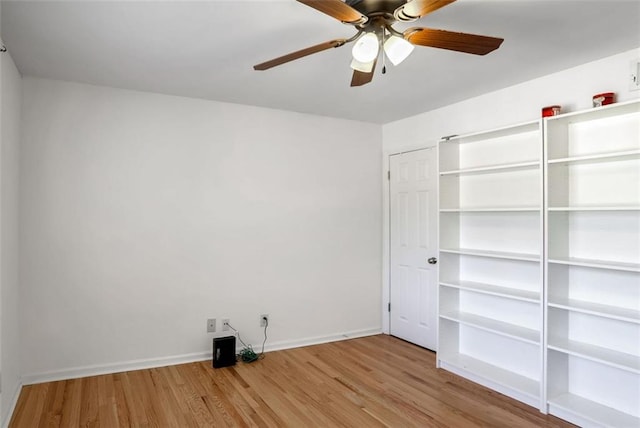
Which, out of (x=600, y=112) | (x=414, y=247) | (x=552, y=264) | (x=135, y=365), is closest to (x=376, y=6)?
(x=600, y=112)

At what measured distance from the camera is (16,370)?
298 cm

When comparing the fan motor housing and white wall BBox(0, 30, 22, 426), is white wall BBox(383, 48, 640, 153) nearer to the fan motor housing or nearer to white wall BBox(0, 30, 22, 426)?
the fan motor housing

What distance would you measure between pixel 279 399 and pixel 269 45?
8.23ft

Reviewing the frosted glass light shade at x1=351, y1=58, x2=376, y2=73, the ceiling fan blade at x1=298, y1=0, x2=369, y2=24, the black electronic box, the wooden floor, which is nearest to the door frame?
the wooden floor

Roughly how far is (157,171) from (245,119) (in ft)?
3.27

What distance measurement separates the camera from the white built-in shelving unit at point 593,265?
102 inches

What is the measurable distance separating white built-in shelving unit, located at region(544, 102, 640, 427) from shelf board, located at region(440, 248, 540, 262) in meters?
0.16

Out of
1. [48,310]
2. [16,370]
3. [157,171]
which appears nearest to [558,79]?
[157,171]

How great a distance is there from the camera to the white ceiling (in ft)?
7.04

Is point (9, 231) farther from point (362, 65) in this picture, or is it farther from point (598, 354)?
point (598, 354)

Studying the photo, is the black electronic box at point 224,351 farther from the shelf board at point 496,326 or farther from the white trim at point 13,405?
the shelf board at point 496,326

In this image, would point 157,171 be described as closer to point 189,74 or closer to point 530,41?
point 189,74

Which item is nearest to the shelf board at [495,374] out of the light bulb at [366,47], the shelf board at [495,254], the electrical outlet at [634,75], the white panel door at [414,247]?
the white panel door at [414,247]

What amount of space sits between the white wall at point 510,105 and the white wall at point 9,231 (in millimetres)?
3514
